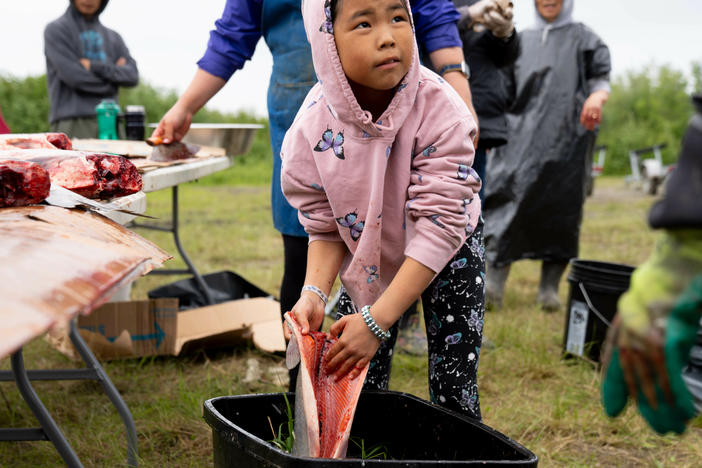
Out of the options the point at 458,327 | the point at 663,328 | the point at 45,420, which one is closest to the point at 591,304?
the point at 458,327

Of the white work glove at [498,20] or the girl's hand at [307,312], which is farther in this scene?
the white work glove at [498,20]

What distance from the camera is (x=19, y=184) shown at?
3.90 feet

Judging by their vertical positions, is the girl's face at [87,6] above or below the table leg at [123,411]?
above

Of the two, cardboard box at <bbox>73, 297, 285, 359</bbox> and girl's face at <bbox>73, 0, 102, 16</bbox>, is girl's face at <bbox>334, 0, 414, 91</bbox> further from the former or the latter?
girl's face at <bbox>73, 0, 102, 16</bbox>

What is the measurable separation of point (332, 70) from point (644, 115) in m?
19.0

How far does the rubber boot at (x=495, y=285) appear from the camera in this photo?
3.70 meters

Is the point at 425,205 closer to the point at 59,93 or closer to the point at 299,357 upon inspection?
the point at 299,357

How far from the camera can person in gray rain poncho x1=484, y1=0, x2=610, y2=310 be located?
11.9 feet

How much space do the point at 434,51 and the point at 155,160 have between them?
3.16 feet

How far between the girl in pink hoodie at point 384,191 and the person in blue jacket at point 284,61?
1.50 feet

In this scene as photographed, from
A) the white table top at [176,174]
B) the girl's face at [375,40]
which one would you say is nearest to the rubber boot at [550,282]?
the white table top at [176,174]

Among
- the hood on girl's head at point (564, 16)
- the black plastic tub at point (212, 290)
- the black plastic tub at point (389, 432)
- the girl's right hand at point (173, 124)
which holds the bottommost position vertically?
the black plastic tub at point (212, 290)

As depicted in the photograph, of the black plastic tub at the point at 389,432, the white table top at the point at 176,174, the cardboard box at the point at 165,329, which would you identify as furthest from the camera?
the cardboard box at the point at 165,329

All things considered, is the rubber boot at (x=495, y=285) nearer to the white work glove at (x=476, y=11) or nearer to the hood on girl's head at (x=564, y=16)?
the hood on girl's head at (x=564, y=16)
